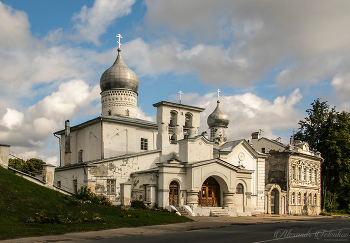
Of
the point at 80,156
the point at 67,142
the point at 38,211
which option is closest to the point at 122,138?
the point at 80,156

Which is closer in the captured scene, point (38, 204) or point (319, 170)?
point (38, 204)

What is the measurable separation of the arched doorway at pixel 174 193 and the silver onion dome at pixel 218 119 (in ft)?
53.5

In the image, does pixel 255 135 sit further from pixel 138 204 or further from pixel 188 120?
pixel 138 204

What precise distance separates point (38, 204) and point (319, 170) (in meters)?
34.1

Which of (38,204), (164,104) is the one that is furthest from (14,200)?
(164,104)

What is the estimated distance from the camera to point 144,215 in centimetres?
2045

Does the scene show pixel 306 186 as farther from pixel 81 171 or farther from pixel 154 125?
pixel 81 171

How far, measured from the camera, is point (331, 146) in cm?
4144

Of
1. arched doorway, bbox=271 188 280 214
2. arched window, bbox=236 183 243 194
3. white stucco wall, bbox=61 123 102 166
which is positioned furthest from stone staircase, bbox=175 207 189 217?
arched doorway, bbox=271 188 280 214

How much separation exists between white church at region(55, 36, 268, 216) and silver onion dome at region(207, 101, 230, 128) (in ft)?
23.4

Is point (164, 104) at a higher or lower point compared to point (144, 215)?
higher

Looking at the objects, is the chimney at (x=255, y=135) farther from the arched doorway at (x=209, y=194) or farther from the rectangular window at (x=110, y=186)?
the rectangular window at (x=110, y=186)

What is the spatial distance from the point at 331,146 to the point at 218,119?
13209 mm

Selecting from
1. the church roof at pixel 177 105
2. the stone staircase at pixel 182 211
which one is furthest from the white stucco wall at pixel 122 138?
the stone staircase at pixel 182 211
